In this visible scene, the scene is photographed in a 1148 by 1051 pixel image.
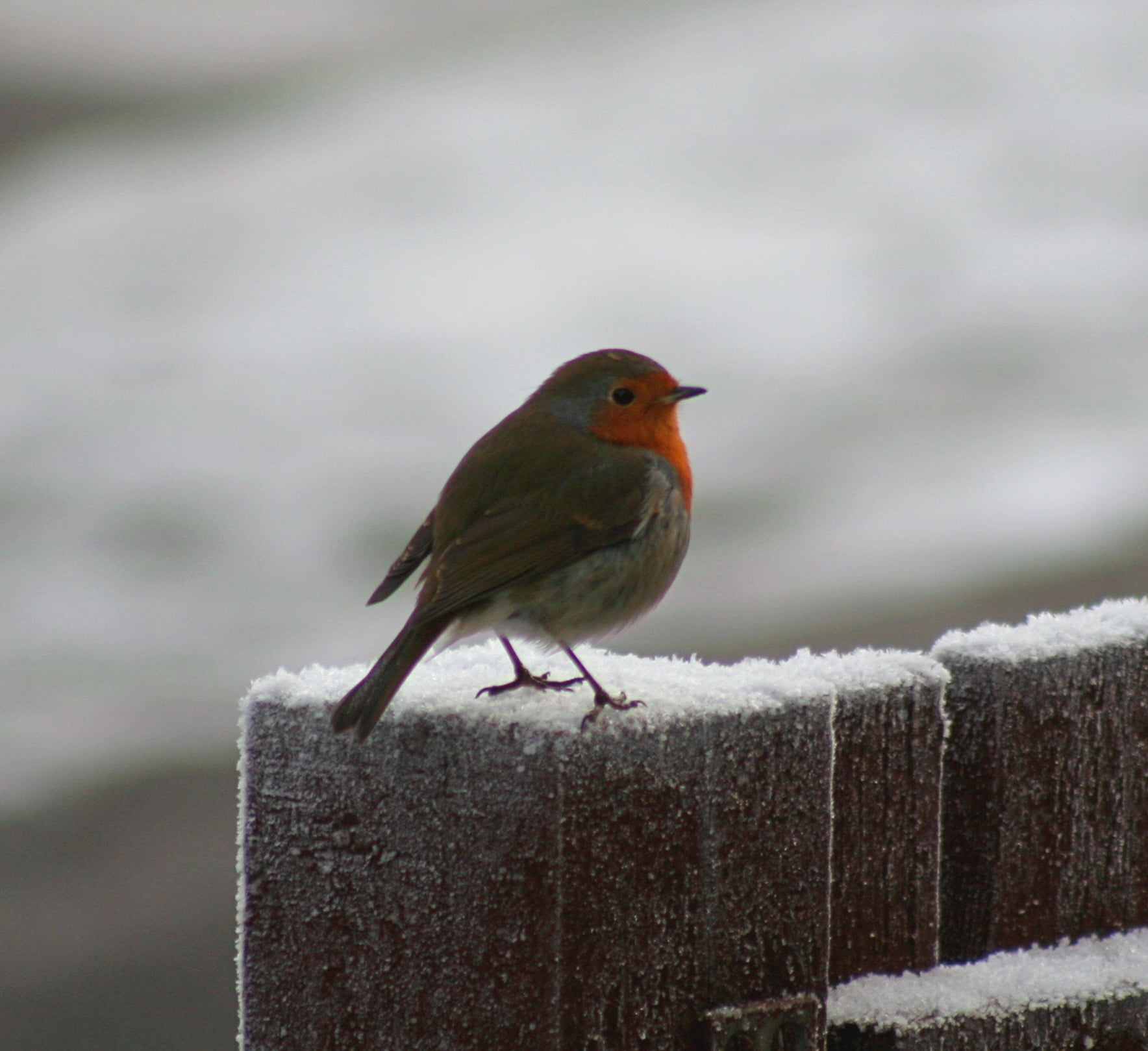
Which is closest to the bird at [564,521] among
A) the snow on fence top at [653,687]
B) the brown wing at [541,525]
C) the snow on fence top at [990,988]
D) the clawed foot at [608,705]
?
the brown wing at [541,525]

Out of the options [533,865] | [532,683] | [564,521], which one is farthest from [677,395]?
[533,865]

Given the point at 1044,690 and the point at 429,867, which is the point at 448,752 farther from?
the point at 1044,690

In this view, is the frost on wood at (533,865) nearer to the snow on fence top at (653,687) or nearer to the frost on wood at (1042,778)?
the snow on fence top at (653,687)

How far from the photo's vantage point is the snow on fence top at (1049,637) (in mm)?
1809

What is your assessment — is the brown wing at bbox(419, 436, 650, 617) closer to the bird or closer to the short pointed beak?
the bird

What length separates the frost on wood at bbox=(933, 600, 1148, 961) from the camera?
5.94ft

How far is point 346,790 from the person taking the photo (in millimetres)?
1600

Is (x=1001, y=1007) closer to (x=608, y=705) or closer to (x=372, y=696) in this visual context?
Result: (x=608, y=705)

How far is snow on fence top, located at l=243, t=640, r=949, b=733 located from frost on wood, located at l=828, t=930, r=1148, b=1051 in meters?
0.31

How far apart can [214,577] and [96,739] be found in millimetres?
1380

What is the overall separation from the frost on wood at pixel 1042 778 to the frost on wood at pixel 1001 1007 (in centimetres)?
6

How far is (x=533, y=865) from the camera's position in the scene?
1.48 m

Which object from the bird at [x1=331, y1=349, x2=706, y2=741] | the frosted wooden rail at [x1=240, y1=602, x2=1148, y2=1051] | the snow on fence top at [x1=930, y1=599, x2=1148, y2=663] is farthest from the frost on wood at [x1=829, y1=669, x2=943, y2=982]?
the bird at [x1=331, y1=349, x2=706, y2=741]

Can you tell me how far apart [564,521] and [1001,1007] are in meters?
1.06
